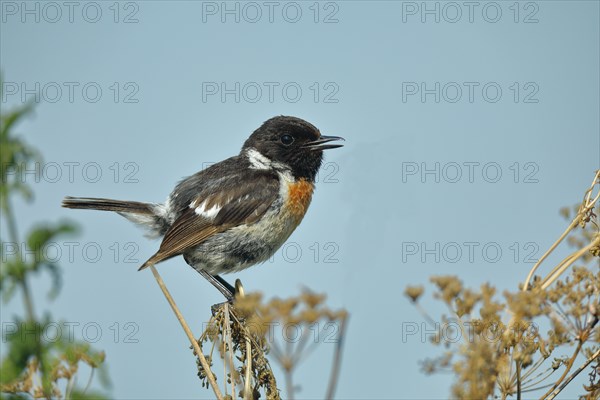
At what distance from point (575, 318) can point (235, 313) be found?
1.65 metres

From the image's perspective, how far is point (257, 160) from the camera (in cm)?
628

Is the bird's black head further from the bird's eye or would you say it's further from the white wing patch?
the white wing patch

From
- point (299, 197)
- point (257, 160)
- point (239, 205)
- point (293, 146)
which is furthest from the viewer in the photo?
point (257, 160)

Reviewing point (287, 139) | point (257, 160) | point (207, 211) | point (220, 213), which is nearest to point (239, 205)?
point (220, 213)

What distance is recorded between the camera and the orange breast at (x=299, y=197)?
5.83m

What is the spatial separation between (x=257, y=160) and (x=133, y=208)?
1.15m

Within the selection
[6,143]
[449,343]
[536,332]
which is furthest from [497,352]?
[6,143]

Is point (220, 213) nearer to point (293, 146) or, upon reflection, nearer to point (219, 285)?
point (219, 285)

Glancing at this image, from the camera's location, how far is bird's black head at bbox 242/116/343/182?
6.09 metres

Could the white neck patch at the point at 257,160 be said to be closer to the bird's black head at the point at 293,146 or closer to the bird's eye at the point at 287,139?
Answer: the bird's black head at the point at 293,146

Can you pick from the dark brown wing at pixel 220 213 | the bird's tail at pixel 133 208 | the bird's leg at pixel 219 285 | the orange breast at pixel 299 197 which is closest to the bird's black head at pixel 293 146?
the orange breast at pixel 299 197

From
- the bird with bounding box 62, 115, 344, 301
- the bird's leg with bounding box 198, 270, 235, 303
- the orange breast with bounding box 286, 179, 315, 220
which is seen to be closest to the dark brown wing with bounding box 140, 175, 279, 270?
the bird with bounding box 62, 115, 344, 301

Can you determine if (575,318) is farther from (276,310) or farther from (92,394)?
(92,394)

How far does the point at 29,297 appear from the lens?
155 cm
